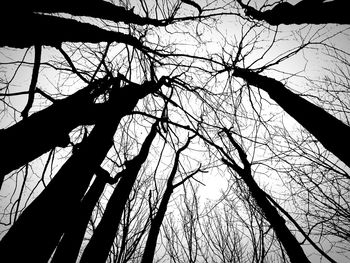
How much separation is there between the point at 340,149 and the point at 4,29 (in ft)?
11.8

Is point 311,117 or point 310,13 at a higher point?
point 310,13

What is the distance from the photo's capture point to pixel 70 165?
65.7 inches

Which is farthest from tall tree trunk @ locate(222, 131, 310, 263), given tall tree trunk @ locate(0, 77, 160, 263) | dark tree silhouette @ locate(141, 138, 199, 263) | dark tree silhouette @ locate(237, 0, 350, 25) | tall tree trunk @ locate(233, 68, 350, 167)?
dark tree silhouette @ locate(237, 0, 350, 25)

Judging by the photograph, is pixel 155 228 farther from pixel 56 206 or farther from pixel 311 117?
pixel 311 117

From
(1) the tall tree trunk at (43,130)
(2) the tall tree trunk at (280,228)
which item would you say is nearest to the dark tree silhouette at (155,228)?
(2) the tall tree trunk at (280,228)

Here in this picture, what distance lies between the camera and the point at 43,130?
1733mm

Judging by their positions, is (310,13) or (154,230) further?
(154,230)

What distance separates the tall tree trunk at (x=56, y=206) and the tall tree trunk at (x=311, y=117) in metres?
2.57

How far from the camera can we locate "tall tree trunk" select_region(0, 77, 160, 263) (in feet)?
3.93

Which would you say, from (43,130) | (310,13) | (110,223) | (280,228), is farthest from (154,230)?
(310,13)

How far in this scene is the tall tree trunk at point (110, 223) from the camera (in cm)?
176

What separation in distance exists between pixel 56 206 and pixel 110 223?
2.36ft

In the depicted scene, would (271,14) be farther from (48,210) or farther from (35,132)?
(48,210)

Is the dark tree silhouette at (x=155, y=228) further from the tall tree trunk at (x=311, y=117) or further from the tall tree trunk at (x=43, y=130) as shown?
the tall tree trunk at (x=311, y=117)
